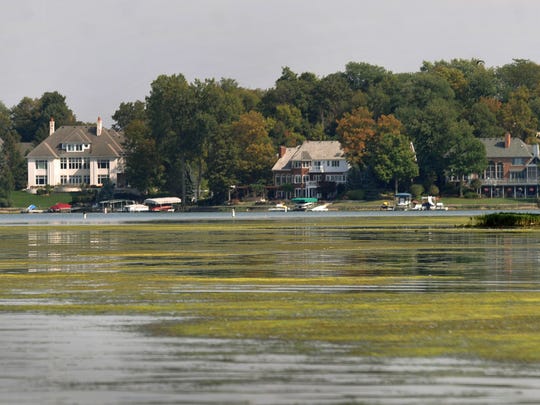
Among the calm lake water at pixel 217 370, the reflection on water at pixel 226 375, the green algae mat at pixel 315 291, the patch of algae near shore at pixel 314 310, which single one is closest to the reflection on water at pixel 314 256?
the green algae mat at pixel 315 291

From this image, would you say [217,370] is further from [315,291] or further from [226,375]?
[315,291]

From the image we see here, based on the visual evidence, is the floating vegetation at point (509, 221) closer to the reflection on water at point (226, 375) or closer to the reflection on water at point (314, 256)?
the reflection on water at point (314, 256)

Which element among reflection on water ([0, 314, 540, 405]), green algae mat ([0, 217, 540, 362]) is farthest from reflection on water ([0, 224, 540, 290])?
reflection on water ([0, 314, 540, 405])

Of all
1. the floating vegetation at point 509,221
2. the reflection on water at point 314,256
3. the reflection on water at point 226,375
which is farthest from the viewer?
the floating vegetation at point 509,221

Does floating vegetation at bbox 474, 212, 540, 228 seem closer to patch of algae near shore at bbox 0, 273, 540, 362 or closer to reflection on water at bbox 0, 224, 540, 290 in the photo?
reflection on water at bbox 0, 224, 540, 290

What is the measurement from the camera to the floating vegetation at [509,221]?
3652 inches

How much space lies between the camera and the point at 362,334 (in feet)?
88.3

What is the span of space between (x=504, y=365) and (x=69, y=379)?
7430mm

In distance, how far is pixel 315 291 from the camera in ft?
123

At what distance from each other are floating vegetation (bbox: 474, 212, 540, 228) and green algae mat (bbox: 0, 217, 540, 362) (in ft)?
84.0

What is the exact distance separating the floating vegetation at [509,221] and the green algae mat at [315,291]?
25.6 meters

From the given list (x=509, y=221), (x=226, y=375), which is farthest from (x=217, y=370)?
(x=509, y=221)

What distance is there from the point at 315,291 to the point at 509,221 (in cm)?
5885

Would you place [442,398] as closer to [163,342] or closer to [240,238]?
[163,342]
